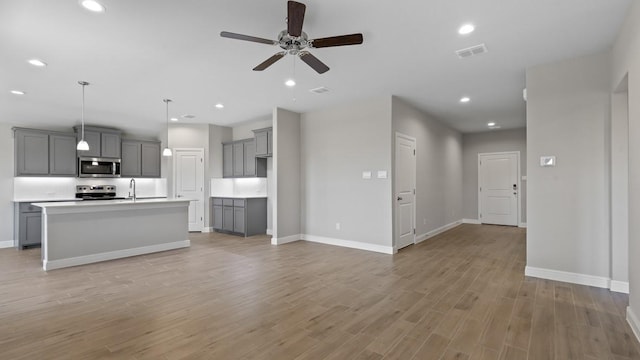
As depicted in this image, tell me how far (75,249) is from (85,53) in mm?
2930

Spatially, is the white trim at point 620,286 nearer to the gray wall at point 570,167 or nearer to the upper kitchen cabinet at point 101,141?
the gray wall at point 570,167

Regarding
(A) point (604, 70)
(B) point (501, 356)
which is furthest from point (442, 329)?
(A) point (604, 70)

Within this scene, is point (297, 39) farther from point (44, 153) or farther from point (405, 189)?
point (44, 153)

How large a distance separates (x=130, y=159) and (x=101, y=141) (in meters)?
0.76

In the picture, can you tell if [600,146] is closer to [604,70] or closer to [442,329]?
[604,70]

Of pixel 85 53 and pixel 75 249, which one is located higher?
pixel 85 53

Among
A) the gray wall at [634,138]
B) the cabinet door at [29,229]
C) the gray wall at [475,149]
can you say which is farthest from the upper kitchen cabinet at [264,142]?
the gray wall at [475,149]

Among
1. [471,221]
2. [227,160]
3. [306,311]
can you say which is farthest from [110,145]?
[471,221]

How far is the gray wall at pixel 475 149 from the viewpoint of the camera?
8.41m

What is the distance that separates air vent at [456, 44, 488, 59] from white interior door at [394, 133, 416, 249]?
1.99m

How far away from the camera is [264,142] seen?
6.95 meters

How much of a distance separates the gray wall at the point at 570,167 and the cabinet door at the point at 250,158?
5536mm

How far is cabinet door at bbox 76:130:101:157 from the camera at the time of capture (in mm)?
6922

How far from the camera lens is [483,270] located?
4.22 meters
